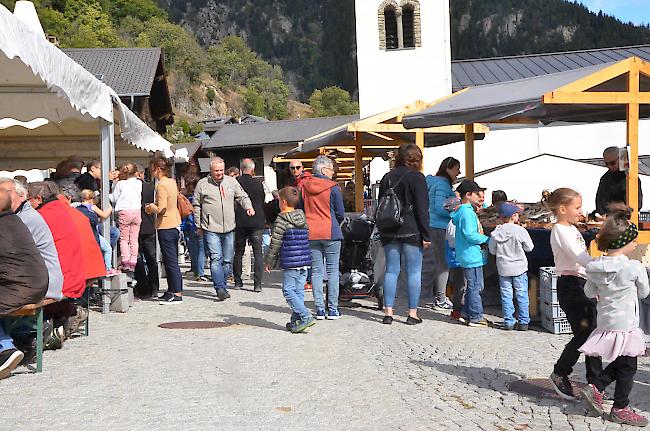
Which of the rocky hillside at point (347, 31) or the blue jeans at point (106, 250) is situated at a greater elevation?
the rocky hillside at point (347, 31)

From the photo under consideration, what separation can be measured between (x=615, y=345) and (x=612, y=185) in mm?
4476

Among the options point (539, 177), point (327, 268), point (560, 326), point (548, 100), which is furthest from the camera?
point (539, 177)

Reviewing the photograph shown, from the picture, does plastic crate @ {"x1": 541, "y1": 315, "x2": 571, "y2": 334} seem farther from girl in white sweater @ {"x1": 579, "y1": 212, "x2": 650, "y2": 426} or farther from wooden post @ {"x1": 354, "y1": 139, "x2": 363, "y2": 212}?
wooden post @ {"x1": 354, "y1": 139, "x2": 363, "y2": 212}

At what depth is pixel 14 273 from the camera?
22.1ft

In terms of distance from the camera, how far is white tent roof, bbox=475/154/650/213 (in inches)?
893

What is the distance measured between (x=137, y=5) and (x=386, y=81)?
73632 mm

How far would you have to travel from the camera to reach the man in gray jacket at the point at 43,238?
283 inches

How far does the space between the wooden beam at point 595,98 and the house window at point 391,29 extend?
35488mm

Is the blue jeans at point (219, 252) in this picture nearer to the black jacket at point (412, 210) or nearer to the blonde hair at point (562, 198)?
the black jacket at point (412, 210)

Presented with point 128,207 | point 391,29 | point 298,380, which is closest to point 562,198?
point 298,380

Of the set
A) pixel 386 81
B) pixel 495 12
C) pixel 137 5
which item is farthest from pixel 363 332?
pixel 495 12

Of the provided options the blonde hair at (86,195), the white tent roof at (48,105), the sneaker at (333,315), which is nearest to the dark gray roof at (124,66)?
the white tent roof at (48,105)

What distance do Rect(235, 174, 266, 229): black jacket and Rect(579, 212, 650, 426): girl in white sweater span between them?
7643 millimetres

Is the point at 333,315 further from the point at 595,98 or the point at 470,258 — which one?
the point at 595,98
